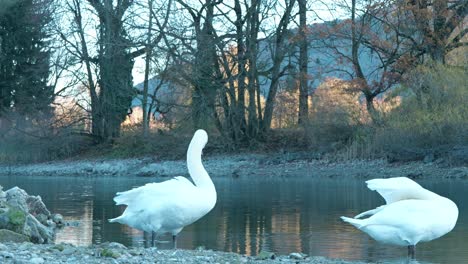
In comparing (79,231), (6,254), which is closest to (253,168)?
(79,231)

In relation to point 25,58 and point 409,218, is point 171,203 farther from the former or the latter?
point 25,58

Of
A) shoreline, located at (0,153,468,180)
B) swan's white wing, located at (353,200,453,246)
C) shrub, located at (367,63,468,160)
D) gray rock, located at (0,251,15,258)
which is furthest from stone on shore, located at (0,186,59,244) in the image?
shrub, located at (367,63,468,160)

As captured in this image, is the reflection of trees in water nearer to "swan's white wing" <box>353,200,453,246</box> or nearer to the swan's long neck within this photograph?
the swan's long neck

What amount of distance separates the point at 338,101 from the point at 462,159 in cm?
845

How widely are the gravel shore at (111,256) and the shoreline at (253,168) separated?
1933cm

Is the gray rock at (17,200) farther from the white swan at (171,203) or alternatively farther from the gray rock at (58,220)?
the white swan at (171,203)

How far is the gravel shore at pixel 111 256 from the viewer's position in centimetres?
911

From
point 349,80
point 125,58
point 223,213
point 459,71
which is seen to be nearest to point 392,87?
point 349,80

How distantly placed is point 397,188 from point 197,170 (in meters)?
2.96

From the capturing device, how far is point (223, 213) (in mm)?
19391

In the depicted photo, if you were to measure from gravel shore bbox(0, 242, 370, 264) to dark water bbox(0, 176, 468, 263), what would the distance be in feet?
7.85

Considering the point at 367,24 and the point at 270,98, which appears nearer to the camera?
the point at 367,24

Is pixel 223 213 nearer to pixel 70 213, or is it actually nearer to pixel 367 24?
pixel 70 213

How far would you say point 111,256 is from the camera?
9.51 meters
